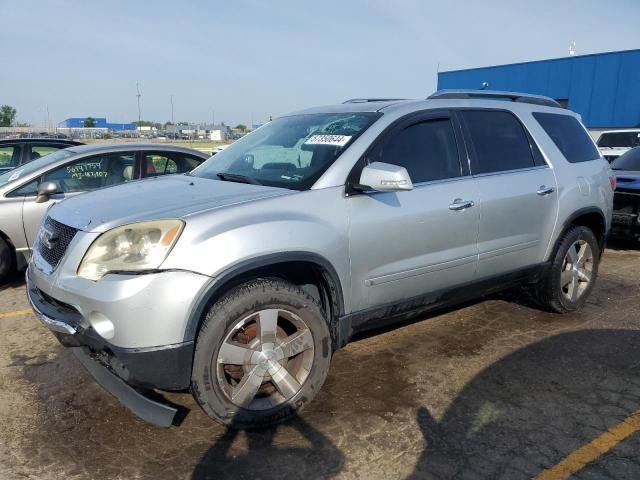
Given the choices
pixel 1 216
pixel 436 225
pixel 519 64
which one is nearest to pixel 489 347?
pixel 436 225

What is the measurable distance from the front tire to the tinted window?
2839 millimetres

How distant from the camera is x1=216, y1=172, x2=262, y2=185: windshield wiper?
3.42 m

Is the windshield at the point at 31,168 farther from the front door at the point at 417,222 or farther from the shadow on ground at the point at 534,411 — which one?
the shadow on ground at the point at 534,411

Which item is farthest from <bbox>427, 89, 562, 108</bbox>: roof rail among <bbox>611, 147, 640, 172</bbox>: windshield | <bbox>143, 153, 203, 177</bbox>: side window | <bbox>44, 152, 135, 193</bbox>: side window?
<bbox>611, 147, 640, 172</bbox>: windshield

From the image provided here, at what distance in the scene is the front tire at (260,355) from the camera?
277 centimetres

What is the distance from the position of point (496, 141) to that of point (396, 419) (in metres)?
2.26

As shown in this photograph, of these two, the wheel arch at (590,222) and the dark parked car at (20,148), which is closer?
the wheel arch at (590,222)

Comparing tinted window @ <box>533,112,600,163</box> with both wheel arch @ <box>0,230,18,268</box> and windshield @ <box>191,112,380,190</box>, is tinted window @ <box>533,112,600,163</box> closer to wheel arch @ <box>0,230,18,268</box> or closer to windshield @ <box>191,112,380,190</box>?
windshield @ <box>191,112,380,190</box>

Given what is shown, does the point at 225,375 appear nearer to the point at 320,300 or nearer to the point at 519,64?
the point at 320,300

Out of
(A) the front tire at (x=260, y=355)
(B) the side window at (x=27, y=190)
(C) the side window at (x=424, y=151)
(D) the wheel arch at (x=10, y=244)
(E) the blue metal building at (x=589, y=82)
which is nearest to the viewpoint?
(A) the front tire at (x=260, y=355)

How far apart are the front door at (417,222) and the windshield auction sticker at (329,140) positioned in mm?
189

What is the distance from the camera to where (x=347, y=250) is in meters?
3.17

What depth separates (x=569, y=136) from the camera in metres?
4.84

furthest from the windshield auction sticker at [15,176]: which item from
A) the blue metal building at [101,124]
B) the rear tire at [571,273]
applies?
the blue metal building at [101,124]
